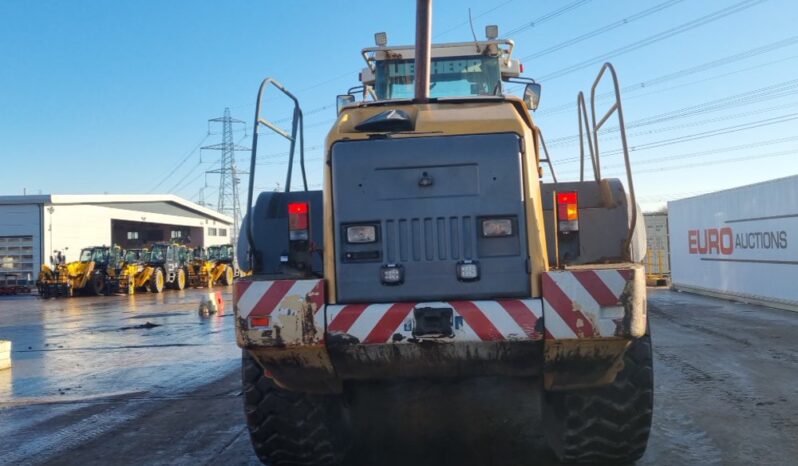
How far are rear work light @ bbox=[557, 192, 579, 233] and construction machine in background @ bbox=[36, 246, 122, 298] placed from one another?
1224 inches

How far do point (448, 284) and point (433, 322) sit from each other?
0.26m

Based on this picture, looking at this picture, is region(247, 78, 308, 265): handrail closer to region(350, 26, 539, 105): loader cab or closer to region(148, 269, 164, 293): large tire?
region(350, 26, 539, 105): loader cab

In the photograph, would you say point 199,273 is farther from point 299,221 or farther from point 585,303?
point 585,303

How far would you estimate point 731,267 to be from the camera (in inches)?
697

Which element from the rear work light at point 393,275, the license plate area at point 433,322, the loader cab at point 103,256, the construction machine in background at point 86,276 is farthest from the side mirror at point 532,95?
the loader cab at point 103,256

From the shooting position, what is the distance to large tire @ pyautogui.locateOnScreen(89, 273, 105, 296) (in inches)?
1244

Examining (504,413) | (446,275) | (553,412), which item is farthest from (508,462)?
(446,275)

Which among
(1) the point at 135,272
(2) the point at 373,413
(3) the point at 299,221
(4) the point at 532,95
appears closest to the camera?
(3) the point at 299,221

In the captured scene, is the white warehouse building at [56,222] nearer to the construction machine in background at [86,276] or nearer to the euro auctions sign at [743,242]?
the construction machine in background at [86,276]

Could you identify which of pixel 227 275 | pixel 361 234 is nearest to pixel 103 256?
pixel 227 275

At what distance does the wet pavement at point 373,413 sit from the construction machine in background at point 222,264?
85.2ft

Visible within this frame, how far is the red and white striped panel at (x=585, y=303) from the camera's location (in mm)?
3568

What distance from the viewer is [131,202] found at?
4709 centimetres

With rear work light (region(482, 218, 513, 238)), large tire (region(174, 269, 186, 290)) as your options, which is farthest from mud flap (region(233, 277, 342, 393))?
large tire (region(174, 269, 186, 290))
